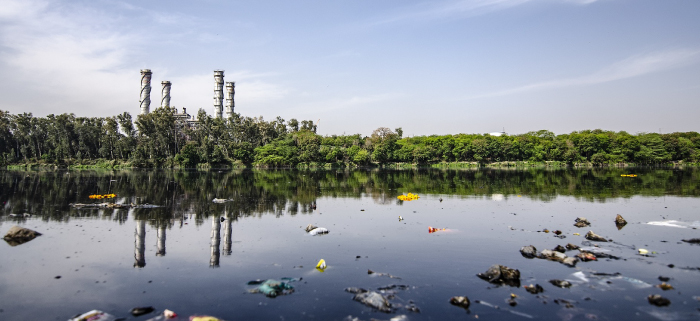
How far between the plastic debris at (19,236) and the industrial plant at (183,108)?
101599mm

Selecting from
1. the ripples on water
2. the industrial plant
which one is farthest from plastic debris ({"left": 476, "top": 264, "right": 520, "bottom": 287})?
the industrial plant

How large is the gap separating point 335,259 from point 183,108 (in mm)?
131215

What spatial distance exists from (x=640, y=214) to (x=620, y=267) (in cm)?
1196

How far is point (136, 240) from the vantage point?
16.6 metres

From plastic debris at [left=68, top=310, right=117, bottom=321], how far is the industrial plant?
111 m

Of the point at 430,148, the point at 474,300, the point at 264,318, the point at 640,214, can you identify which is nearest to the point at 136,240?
the point at 264,318

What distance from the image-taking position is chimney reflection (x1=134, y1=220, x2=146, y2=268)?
1374 cm

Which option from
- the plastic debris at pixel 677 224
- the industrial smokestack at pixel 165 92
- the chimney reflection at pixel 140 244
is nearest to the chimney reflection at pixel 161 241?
the chimney reflection at pixel 140 244

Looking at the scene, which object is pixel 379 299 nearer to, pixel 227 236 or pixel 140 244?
pixel 227 236

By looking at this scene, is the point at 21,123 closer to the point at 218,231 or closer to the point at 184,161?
the point at 184,161

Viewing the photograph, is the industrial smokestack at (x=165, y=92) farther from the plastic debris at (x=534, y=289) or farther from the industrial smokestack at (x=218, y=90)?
the plastic debris at (x=534, y=289)

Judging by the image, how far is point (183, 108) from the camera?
436ft

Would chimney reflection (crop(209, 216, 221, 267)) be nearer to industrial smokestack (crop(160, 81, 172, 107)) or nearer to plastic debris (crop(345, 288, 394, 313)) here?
plastic debris (crop(345, 288, 394, 313))

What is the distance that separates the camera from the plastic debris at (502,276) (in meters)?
11.6
